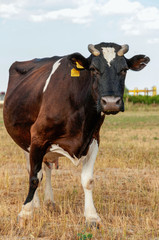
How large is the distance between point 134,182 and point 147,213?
1990mm

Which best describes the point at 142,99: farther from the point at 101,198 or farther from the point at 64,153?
the point at 64,153

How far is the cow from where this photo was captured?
15.6 ft

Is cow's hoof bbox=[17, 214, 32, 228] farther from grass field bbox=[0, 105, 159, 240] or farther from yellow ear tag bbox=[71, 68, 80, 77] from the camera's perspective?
yellow ear tag bbox=[71, 68, 80, 77]

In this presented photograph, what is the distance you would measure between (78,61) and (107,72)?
453mm

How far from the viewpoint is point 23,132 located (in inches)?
244

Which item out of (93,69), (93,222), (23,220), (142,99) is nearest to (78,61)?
(93,69)

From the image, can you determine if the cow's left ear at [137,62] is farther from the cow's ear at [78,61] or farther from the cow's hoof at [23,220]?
the cow's hoof at [23,220]

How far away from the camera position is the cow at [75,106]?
477cm

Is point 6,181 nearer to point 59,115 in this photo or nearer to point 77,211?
point 77,211

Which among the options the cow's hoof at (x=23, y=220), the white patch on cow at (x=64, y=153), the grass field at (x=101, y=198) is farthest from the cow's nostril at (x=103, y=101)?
the cow's hoof at (x=23, y=220)

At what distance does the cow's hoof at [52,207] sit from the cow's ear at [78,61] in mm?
2026

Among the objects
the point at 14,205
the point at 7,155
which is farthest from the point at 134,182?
the point at 7,155

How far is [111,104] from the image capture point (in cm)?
449

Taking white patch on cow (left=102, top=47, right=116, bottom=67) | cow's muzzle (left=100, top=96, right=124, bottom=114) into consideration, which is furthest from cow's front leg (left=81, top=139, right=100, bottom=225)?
white patch on cow (left=102, top=47, right=116, bottom=67)
